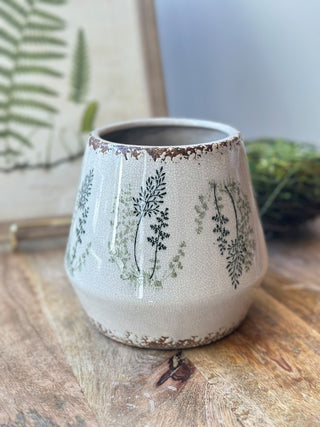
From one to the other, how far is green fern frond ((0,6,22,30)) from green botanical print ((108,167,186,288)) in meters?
0.38

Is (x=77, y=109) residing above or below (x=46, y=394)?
above

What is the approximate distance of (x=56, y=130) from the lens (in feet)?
2.37

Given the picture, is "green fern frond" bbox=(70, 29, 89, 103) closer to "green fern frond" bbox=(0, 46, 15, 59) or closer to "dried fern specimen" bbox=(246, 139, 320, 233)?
"green fern frond" bbox=(0, 46, 15, 59)

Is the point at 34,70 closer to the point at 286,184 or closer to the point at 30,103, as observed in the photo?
→ the point at 30,103

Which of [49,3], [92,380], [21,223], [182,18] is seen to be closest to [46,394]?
[92,380]

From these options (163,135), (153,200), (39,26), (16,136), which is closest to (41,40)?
(39,26)

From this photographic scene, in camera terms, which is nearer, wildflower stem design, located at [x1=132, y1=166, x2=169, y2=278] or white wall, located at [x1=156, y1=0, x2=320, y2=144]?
wildflower stem design, located at [x1=132, y1=166, x2=169, y2=278]

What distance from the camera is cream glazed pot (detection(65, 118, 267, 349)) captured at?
435 mm

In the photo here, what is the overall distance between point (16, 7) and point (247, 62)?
34 centimetres

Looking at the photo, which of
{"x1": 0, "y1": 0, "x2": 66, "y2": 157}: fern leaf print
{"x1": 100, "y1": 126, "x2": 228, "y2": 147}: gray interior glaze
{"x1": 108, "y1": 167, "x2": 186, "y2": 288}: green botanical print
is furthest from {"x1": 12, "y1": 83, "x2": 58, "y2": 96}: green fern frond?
{"x1": 108, "y1": 167, "x2": 186, "y2": 288}: green botanical print

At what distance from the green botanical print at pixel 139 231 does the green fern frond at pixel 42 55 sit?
0.35m

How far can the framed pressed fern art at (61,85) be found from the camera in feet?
2.34

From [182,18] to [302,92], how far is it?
0.73ft

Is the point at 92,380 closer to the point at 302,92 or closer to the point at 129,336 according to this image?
the point at 129,336
